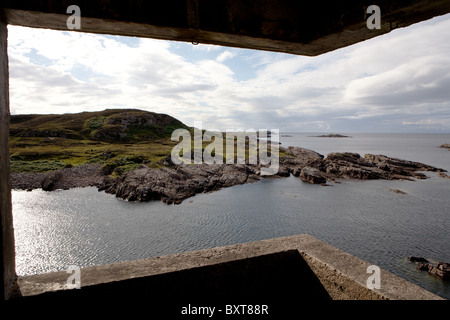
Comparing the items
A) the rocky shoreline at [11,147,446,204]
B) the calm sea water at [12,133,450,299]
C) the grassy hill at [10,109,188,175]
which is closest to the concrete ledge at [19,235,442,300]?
the calm sea water at [12,133,450,299]

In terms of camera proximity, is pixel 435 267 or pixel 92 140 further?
pixel 92 140

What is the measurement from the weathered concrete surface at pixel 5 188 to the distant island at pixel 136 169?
36443 mm

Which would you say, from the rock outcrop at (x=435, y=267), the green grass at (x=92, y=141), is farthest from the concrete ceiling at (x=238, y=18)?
the green grass at (x=92, y=141)

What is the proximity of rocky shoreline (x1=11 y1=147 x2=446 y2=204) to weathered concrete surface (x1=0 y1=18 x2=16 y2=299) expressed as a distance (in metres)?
36.3

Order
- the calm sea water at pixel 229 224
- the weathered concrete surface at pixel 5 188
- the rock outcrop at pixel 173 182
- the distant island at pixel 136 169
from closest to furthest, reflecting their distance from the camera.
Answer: the weathered concrete surface at pixel 5 188
the calm sea water at pixel 229 224
the rock outcrop at pixel 173 182
the distant island at pixel 136 169

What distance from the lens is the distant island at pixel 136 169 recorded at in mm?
42719

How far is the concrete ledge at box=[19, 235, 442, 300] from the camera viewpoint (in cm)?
331

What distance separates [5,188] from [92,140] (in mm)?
94864

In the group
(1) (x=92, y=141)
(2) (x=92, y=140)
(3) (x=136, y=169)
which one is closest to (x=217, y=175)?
(3) (x=136, y=169)

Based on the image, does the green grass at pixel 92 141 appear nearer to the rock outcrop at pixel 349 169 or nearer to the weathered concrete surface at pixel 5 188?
the rock outcrop at pixel 349 169

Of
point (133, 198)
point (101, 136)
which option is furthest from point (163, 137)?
point (133, 198)

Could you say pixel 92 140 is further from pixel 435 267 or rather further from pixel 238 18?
pixel 238 18

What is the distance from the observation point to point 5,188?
113 inches
